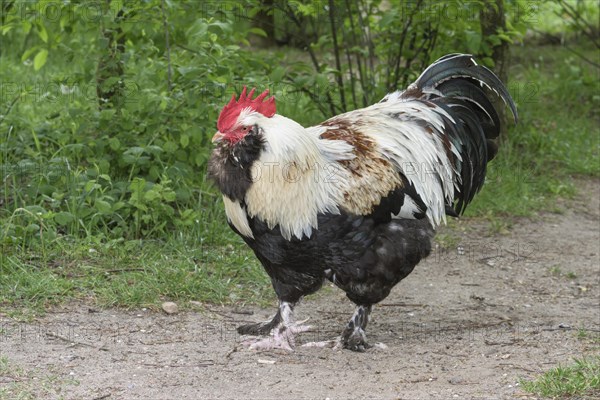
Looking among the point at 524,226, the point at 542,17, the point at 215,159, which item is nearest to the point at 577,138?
the point at 524,226

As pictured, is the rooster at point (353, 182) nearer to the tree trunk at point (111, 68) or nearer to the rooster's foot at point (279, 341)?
the rooster's foot at point (279, 341)

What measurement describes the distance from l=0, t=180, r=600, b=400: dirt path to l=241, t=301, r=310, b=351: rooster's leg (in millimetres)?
107

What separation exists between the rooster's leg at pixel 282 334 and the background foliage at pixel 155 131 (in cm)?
79

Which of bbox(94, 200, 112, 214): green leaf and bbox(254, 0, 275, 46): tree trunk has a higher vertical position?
bbox(254, 0, 275, 46): tree trunk

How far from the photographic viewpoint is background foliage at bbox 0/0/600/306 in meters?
6.02

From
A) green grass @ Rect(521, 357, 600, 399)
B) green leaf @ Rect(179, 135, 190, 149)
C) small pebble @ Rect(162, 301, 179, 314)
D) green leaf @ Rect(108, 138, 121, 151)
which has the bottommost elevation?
small pebble @ Rect(162, 301, 179, 314)

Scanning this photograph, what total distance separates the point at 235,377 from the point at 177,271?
1.61m

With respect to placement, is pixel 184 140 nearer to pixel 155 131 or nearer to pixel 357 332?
pixel 155 131

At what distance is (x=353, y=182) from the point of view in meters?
4.71

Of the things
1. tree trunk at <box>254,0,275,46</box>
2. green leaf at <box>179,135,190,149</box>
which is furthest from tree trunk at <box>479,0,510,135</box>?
green leaf at <box>179,135,190,149</box>

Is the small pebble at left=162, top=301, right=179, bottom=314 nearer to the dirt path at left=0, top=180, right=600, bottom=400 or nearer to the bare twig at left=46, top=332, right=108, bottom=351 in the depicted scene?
the dirt path at left=0, top=180, right=600, bottom=400

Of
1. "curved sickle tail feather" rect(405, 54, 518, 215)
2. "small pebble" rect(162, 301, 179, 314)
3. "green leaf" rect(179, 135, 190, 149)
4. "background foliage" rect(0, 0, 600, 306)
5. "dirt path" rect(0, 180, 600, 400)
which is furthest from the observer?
"green leaf" rect(179, 135, 190, 149)

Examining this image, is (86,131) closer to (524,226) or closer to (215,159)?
(215,159)

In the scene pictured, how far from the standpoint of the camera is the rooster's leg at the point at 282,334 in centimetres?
502
